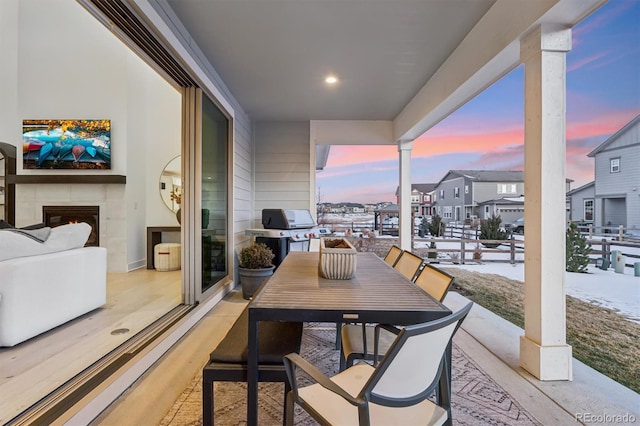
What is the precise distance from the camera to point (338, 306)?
4.43ft

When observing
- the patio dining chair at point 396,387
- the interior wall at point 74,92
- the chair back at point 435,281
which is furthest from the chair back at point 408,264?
the interior wall at point 74,92

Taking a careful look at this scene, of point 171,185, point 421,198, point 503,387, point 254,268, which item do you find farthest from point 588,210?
point 171,185

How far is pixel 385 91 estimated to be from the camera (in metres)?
4.06

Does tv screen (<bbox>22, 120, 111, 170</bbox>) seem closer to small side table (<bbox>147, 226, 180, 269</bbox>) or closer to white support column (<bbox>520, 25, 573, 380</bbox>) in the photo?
small side table (<bbox>147, 226, 180, 269</bbox>)

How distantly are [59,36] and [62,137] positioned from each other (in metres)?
1.65

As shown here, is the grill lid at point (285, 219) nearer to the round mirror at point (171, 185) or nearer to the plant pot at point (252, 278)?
the plant pot at point (252, 278)

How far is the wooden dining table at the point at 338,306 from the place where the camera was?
1.30 metres

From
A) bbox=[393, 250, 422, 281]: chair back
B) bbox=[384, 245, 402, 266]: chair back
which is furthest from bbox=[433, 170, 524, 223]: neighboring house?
bbox=[393, 250, 422, 281]: chair back

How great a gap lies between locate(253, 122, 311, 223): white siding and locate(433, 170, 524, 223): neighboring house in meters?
2.58

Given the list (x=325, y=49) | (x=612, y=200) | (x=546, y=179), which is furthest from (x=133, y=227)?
(x=612, y=200)

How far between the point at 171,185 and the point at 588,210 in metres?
5.94

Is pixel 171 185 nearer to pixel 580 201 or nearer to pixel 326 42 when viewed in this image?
pixel 326 42

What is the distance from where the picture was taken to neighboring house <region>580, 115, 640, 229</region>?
8.01ft

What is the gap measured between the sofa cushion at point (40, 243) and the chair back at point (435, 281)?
3139 mm
